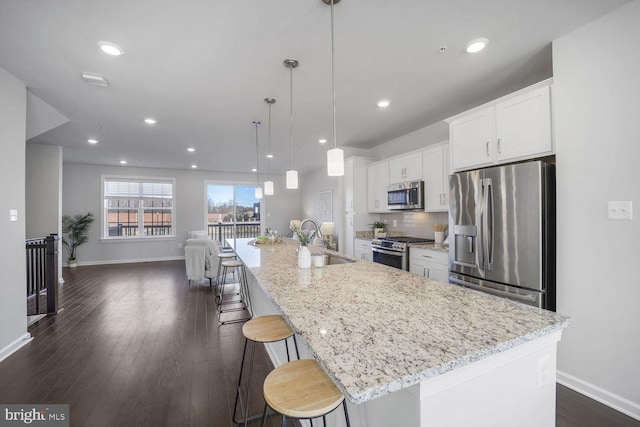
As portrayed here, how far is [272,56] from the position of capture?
236 cm

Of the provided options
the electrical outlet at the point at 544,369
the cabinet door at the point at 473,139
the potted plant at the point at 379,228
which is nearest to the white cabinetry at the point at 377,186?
the potted plant at the point at 379,228

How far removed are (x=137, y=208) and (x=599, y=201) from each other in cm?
902

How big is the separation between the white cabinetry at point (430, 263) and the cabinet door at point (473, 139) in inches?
41.5

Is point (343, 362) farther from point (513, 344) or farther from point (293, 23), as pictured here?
point (293, 23)

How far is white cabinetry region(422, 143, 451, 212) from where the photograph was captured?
11.9 ft

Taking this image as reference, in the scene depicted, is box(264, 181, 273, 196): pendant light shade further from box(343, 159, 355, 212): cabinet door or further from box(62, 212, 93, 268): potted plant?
box(62, 212, 93, 268): potted plant

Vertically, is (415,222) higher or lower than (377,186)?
lower

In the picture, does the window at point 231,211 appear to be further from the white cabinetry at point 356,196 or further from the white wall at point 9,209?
the white wall at point 9,209

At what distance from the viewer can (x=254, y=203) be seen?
9000 millimetres

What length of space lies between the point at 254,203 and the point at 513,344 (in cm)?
858

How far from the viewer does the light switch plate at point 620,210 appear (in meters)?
1.80

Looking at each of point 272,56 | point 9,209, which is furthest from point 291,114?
point 9,209

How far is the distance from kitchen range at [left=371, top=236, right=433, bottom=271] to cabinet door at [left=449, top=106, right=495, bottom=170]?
129cm

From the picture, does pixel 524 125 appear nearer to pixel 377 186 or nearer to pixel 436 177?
pixel 436 177
